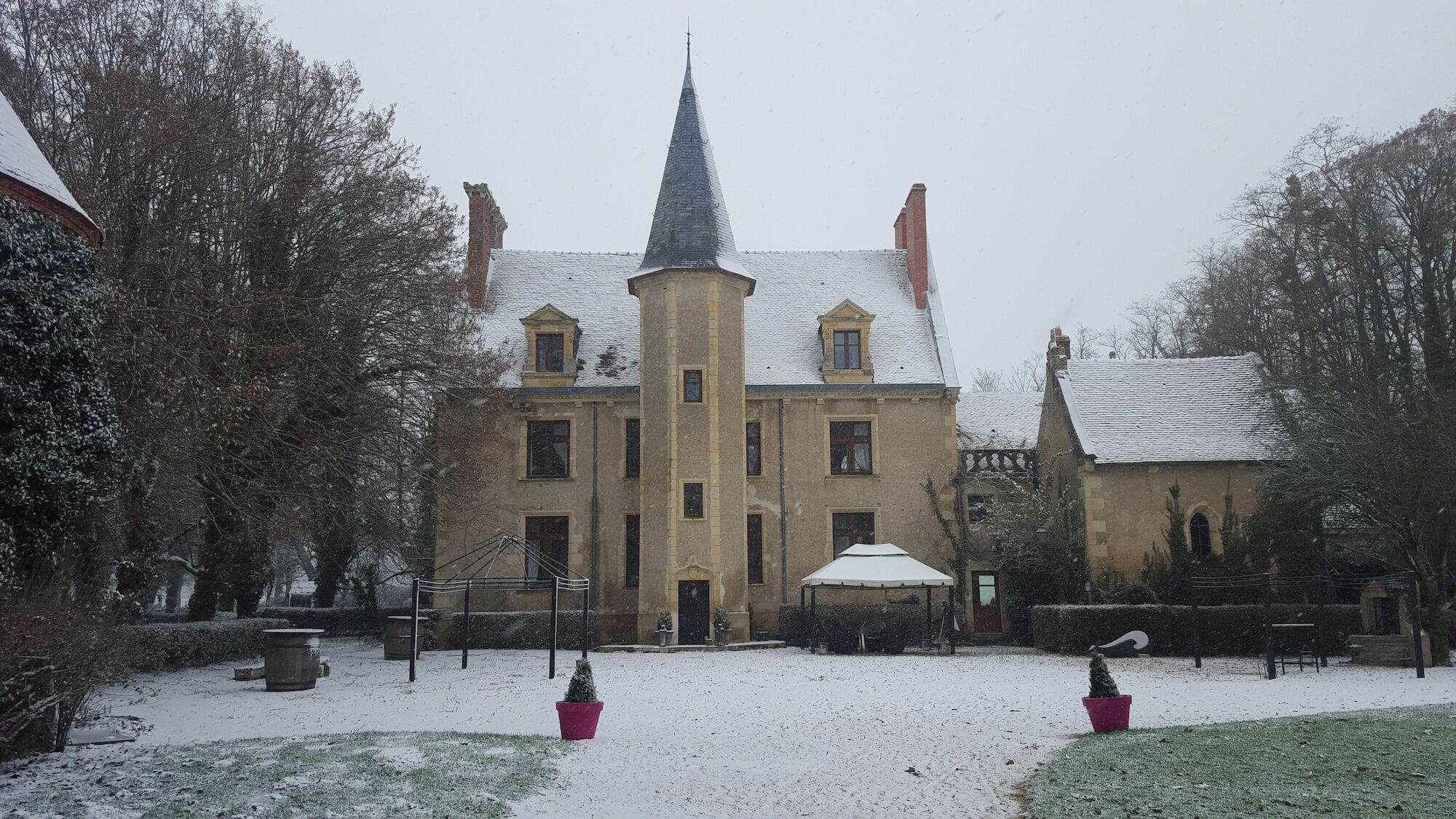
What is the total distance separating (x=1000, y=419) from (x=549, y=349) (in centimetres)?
1391

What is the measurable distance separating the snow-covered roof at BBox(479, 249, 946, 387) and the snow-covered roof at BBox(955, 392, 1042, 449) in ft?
11.2

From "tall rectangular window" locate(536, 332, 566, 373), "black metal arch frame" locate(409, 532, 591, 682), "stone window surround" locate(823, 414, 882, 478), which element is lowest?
"black metal arch frame" locate(409, 532, 591, 682)

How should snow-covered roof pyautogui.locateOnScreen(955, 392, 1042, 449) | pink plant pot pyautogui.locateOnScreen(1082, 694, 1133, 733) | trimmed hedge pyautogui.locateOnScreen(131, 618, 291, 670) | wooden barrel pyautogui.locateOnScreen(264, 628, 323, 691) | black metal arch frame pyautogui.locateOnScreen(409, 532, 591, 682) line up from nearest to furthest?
pink plant pot pyautogui.locateOnScreen(1082, 694, 1133, 733)
wooden barrel pyautogui.locateOnScreen(264, 628, 323, 691)
black metal arch frame pyautogui.locateOnScreen(409, 532, 591, 682)
trimmed hedge pyautogui.locateOnScreen(131, 618, 291, 670)
snow-covered roof pyautogui.locateOnScreen(955, 392, 1042, 449)

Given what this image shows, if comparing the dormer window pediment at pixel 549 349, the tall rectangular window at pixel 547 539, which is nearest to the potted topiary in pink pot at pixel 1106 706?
the tall rectangular window at pixel 547 539

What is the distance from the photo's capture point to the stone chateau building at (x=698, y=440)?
25.6 m

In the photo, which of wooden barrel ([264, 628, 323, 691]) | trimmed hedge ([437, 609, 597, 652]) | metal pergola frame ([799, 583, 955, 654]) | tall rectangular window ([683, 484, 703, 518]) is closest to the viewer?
wooden barrel ([264, 628, 323, 691])

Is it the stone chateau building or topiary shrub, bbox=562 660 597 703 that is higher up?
the stone chateau building

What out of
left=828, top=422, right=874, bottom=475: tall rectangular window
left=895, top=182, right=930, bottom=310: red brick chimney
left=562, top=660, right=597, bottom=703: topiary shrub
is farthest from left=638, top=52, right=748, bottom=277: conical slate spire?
left=562, top=660, right=597, bottom=703: topiary shrub

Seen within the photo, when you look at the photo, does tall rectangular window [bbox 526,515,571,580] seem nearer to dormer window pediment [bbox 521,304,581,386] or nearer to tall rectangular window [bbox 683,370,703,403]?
dormer window pediment [bbox 521,304,581,386]

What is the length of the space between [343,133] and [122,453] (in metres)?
10.6

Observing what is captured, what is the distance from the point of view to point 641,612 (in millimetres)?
25406

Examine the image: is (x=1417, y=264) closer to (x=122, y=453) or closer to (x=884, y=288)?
(x=884, y=288)

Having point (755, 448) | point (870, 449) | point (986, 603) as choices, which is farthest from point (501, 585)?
point (986, 603)

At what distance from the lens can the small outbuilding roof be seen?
22.0 metres
